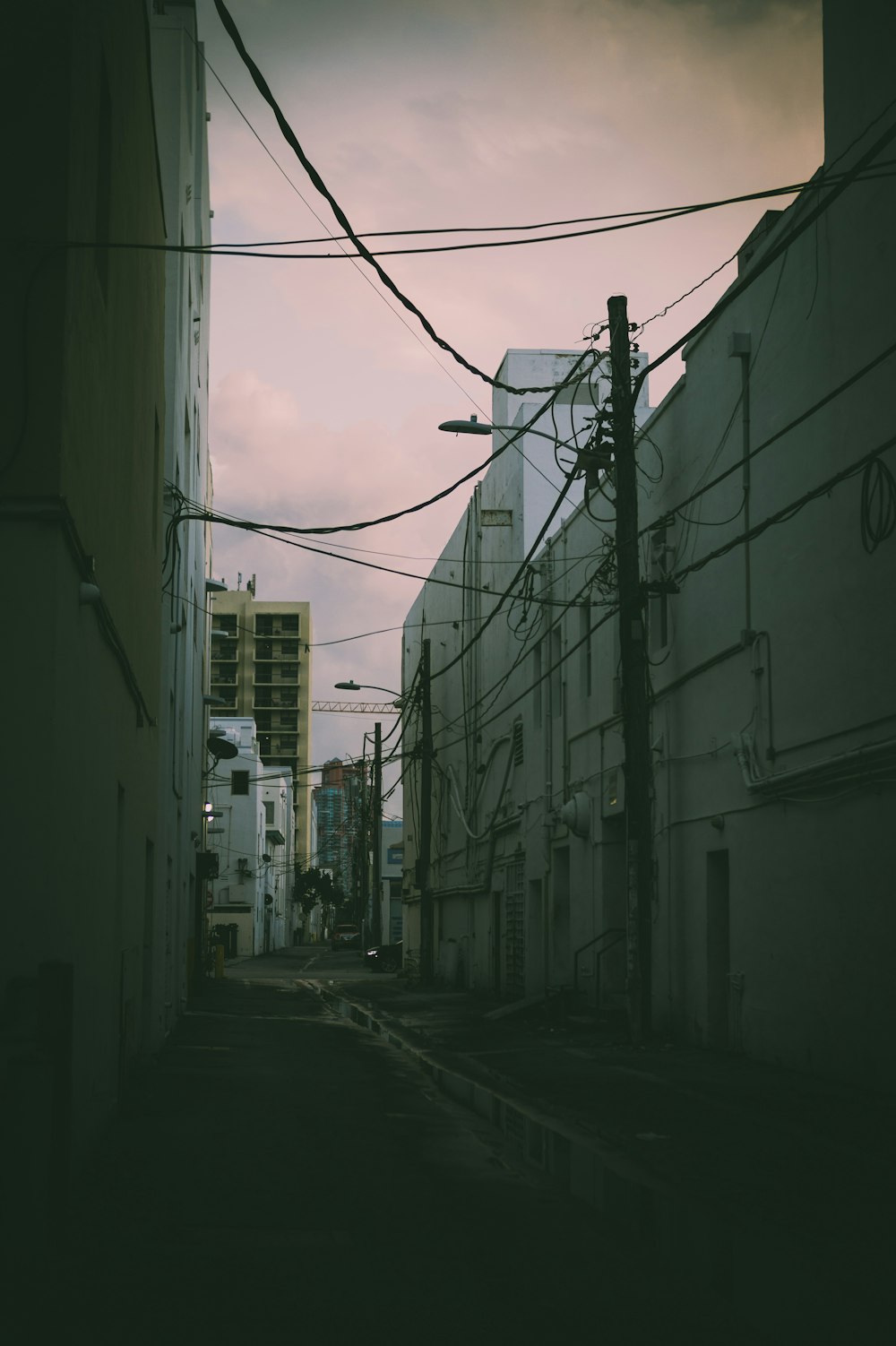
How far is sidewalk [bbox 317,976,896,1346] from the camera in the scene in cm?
587

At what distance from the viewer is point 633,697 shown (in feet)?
54.3

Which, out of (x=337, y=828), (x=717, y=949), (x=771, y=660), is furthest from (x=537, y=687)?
(x=337, y=828)

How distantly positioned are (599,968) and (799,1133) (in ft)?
38.6

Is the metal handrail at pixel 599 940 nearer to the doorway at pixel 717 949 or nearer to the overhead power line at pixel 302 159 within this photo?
the doorway at pixel 717 949

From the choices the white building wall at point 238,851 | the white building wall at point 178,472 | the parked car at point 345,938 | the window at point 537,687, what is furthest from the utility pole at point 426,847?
the parked car at point 345,938

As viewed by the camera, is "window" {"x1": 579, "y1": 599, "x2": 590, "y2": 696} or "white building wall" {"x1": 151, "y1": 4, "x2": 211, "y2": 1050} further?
"window" {"x1": 579, "y1": 599, "x2": 590, "y2": 696}

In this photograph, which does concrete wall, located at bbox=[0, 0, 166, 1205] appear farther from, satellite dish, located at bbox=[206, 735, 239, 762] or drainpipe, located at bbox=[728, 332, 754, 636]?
satellite dish, located at bbox=[206, 735, 239, 762]

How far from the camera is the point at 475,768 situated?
35.6m

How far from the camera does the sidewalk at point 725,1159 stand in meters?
5.87

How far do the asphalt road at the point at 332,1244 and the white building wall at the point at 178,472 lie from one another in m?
5.59

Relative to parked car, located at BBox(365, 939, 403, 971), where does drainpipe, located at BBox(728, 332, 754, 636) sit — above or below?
above

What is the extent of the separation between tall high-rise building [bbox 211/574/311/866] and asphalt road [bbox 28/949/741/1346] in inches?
4549

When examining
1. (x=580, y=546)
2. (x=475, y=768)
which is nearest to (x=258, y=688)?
(x=475, y=768)

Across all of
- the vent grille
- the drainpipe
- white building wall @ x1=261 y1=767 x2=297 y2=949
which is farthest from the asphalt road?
white building wall @ x1=261 y1=767 x2=297 y2=949
